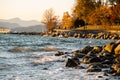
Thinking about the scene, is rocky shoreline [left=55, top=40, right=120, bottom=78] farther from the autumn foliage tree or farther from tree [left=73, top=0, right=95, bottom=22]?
tree [left=73, top=0, right=95, bottom=22]

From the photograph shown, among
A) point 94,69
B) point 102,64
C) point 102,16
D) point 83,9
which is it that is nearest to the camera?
point 94,69

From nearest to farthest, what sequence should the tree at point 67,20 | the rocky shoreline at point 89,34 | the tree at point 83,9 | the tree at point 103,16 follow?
the rocky shoreline at point 89,34 < the tree at point 103,16 < the tree at point 83,9 < the tree at point 67,20

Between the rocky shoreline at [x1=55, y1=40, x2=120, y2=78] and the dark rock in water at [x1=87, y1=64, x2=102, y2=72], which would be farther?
the dark rock in water at [x1=87, y1=64, x2=102, y2=72]

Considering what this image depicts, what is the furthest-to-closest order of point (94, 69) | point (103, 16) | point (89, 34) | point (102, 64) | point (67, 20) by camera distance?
1. point (67, 20)
2. point (103, 16)
3. point (89, 34)
4. point (102, 64)
5. point (94, 69)

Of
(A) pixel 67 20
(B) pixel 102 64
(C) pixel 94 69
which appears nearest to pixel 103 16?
(A) pixel 67 20

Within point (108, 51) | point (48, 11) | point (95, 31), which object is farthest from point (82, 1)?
point (108, 51)

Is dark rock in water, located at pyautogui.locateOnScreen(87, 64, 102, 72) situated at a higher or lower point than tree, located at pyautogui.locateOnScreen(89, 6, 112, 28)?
lower

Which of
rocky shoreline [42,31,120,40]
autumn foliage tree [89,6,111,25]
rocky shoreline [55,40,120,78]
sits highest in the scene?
autumn foliage tree [89,6,111,25]

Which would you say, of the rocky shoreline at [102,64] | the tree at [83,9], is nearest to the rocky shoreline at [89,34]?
the tree at [83,9]

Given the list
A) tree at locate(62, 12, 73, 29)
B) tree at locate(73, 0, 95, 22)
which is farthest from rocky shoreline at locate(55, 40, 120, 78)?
tree at locate(62, 12, 73, 29)

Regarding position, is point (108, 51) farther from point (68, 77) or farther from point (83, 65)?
point (68, 77)

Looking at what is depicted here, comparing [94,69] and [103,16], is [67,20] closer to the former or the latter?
[103,16]

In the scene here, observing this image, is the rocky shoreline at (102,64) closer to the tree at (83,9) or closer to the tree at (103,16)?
the tree at (103,16)

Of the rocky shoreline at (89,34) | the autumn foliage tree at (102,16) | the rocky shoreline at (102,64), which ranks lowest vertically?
the rocky shoreline at (89,34)
